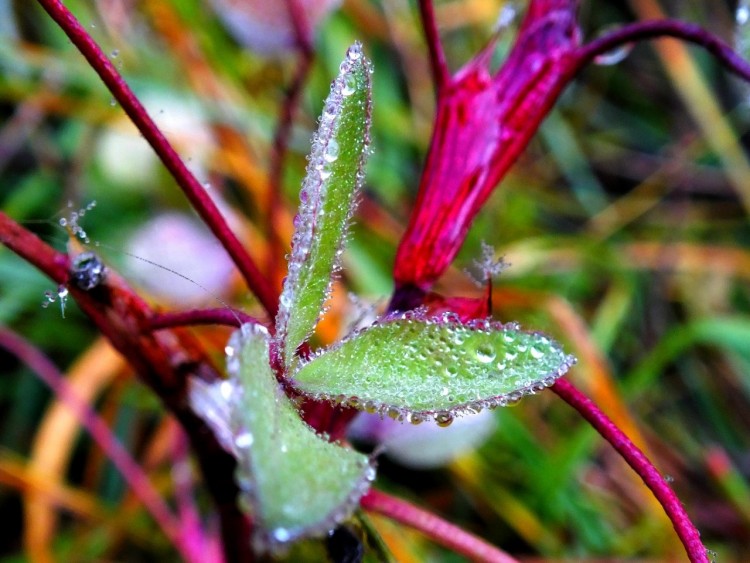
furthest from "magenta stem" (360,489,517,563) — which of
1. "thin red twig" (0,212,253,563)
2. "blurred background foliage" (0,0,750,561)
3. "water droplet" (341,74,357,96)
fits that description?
"blurred background foliage" (0,0,750,561)

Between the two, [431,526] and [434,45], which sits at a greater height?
[434,45]

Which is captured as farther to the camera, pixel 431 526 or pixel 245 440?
pixel 431 526

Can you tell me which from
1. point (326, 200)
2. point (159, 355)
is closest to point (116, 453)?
point (159, 355)

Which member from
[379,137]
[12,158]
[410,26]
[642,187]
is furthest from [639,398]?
[12,158]

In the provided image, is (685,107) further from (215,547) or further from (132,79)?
(215,547)

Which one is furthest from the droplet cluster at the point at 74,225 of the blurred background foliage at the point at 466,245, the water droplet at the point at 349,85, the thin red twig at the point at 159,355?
the blurred background foliage at the point at 466,245

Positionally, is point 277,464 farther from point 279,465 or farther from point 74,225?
point 74,225
